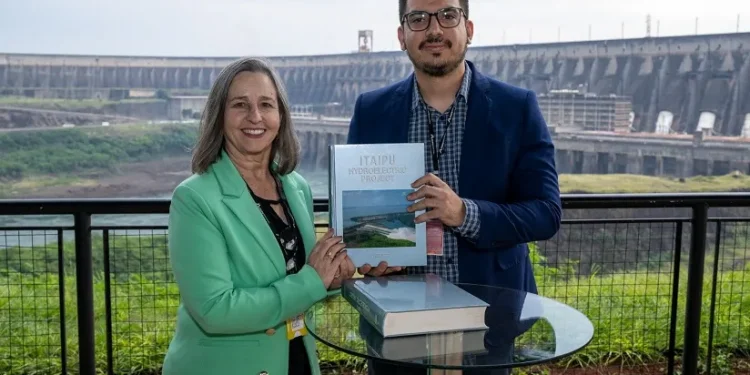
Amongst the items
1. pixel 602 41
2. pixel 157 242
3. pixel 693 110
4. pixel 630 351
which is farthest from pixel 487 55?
pixel 157 242

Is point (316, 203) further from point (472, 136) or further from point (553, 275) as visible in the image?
point (553, 275)

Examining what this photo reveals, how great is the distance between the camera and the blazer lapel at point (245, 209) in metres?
1.37

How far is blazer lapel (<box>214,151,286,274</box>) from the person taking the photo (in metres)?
1.37

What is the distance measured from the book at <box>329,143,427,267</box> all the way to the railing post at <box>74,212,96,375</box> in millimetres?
1246

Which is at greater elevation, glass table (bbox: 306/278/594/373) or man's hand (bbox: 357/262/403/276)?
man's hand (bbox: 357/262/403/276)

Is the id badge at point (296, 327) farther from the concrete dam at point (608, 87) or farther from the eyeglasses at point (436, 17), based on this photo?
the concrete dam at point (608, 87)

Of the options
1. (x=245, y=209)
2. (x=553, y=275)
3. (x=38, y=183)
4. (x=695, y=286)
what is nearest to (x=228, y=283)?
(x=245, y=209)

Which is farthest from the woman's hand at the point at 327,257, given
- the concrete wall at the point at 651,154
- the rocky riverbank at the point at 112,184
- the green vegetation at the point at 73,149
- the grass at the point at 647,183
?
the concrete wall at the point at 651,154

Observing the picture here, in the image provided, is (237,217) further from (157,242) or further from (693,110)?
(693,110)

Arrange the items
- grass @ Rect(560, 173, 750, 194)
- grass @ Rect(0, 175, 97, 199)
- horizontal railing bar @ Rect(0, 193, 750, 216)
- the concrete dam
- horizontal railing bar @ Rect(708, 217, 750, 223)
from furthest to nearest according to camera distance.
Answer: the concrete dam, grass @ Rect(0, 175, 97, 199), grass @ Rect(560, 173, 750, 194), horizontal railing bar @ Rect(708, 217, 750, 223), horizontal railing bar @ Rect(0, 193, 750, 216)

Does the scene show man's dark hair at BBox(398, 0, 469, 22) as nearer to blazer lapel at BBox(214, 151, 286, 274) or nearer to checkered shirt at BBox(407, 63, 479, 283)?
checkered shirt at BBox(407, 63, 479, 283)

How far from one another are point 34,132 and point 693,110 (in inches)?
528

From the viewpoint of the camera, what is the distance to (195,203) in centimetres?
132

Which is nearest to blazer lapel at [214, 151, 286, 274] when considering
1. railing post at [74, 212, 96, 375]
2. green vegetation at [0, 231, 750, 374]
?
railing post at [74, 212, 96, 375]
